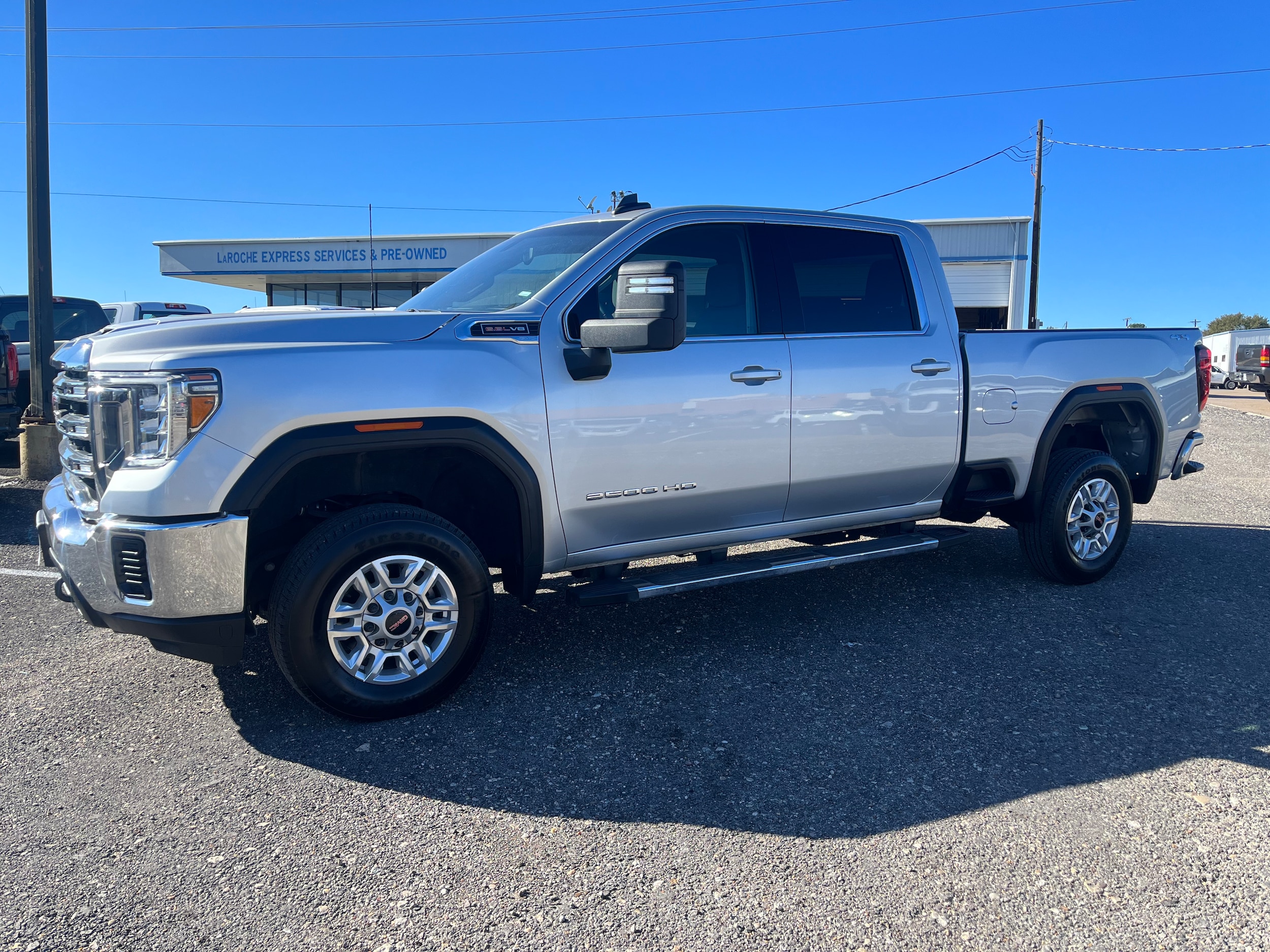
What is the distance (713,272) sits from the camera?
4.68m

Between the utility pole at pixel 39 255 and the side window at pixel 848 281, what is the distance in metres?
8.73

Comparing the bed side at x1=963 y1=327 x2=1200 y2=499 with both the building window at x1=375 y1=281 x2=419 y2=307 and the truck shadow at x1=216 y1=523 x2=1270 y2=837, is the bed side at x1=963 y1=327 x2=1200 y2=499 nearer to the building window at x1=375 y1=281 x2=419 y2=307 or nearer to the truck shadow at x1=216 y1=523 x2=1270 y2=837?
the truck shadow at x1=216 y1=523 x2=1270 y2=837

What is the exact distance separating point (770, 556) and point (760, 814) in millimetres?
1948

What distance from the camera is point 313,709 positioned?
3967 mm

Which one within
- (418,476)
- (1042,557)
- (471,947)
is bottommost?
(471,947)

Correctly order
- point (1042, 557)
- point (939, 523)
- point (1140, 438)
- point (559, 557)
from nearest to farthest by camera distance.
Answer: point (559, 557)
point (1042, 557)
point (1140, 438)
point (939, 523)

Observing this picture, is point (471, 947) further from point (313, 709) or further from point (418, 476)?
point (418, 476)

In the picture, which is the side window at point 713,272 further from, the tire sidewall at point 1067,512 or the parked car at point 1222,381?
the parked car at point 1222,381

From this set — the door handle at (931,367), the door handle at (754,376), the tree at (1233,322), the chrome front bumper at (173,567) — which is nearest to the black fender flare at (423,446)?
the chrome front bumper at (173,567)

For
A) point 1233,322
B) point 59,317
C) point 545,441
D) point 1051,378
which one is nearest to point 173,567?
point 545,441

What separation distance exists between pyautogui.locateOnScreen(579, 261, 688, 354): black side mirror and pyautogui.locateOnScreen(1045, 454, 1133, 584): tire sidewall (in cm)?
293

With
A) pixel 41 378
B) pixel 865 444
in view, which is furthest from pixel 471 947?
pixel 41 378

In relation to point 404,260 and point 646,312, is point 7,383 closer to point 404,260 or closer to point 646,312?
point 646,312

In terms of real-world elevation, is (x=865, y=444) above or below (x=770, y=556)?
above
